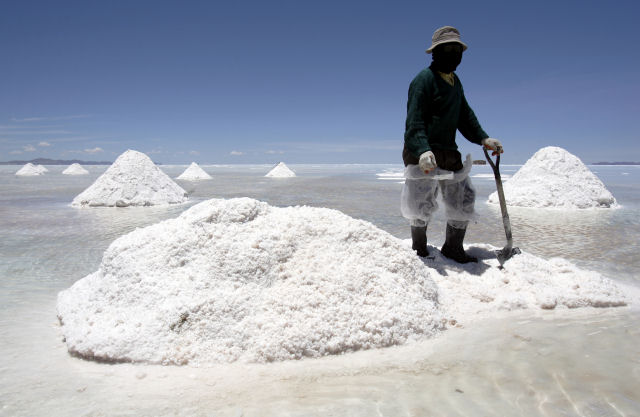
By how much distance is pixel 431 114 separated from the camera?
9.17 feet

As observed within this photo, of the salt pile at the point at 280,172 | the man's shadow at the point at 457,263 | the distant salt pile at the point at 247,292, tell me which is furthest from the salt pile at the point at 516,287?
the salt pile at the point at 280,172

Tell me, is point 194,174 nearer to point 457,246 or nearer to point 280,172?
point 280,172

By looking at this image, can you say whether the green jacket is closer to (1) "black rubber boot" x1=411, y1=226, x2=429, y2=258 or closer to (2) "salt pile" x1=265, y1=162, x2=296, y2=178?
(1) "black rubber boot" x1=411, y1=226, x2=429, y2=258

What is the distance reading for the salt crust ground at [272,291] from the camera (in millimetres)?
1785

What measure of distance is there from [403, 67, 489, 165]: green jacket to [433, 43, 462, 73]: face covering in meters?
0.07

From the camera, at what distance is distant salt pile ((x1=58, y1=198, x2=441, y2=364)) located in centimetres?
178

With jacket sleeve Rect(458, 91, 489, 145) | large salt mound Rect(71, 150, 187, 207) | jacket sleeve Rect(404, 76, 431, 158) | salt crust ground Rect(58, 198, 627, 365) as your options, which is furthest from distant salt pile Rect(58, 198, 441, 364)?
large salt mound Rect(71, 150, 187, 207)

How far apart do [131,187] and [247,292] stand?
785 centimetres

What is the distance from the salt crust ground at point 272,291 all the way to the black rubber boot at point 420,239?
0.22 metres

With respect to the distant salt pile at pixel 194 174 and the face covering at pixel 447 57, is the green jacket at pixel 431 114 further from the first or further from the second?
the distant salt pile at pixel 194 174

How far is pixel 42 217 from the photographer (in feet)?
22.4

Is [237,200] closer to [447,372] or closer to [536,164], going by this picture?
[447,372]

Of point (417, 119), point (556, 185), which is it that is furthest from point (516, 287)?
point (556, 185)

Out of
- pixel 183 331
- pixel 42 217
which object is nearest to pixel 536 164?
pixel 183 331
